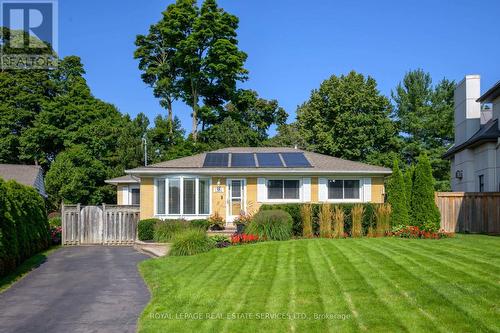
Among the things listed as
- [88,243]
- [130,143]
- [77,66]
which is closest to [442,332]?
[88,243]

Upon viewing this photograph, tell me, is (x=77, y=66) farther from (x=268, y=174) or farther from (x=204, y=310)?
(x=204, y=310)

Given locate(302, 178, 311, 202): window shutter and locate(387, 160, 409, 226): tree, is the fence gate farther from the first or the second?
locate(387, 160, 409, 226): tree

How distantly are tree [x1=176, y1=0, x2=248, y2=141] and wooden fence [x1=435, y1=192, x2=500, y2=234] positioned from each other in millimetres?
25296

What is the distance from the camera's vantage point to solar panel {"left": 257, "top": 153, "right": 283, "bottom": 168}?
79.7 ft

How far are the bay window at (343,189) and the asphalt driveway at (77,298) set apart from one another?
10580 mm

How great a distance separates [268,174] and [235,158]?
2.53 meters

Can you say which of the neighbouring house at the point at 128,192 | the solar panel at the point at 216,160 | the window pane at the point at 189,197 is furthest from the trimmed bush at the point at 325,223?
the neighbouring house at the point at 128,192

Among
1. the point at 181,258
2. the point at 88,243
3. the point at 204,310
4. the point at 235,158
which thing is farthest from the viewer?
the point at 235,158

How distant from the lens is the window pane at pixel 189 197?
23844 mm

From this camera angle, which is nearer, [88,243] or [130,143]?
[88,243]

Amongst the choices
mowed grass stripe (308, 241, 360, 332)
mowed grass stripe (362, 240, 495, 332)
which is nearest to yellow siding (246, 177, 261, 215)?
mowed grass stripe (308, 241, 360, 332)

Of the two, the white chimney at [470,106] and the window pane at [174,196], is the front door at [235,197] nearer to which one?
the window pane at [174,196]

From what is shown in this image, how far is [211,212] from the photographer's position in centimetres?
2405

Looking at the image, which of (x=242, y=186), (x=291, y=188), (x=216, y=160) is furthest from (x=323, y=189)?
(x=216, y=160)
